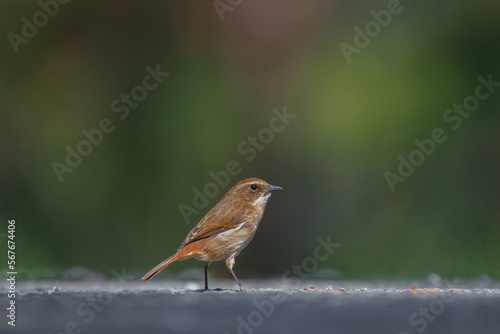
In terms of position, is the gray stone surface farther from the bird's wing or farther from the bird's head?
the bird's head

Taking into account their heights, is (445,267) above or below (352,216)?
below

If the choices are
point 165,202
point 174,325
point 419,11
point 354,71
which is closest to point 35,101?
point 165,202

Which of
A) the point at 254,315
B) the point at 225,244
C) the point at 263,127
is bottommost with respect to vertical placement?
the point at 263,127

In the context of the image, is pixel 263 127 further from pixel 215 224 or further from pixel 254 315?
pixel 254 315

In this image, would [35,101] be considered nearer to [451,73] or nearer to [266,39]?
[266,39]

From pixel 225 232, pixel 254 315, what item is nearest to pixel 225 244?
pixel 225 232

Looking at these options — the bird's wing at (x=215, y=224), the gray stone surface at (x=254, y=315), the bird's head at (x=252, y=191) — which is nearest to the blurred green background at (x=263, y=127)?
the bird's head at (x=252, y=191)
